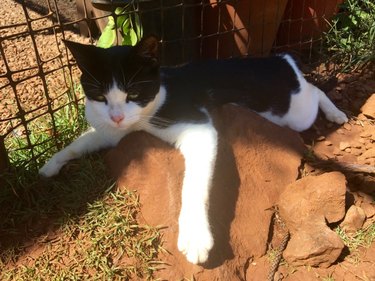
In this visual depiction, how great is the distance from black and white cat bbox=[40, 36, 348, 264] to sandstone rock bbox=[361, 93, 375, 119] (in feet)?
0.64

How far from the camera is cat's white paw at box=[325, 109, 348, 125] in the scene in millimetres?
2324

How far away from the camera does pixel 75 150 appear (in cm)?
190

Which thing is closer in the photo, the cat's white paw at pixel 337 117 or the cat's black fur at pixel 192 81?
the cat's black fur at pixel 192 81

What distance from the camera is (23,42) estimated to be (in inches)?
123

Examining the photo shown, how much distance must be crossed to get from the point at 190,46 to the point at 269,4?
1.80ft

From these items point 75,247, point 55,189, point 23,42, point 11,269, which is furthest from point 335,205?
point 23,42

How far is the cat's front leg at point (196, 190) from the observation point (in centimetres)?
149

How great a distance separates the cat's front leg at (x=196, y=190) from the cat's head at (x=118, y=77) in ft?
0.84

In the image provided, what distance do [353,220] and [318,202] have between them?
18cm

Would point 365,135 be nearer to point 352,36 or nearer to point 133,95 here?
point 352,36

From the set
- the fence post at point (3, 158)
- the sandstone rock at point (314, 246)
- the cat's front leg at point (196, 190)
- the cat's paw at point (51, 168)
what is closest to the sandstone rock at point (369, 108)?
the sandstone rock at point (314, 246)

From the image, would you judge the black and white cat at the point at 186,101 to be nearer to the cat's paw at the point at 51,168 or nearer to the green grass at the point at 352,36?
the cat's paw at the point at 51,168

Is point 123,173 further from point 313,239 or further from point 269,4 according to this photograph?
point 269,4

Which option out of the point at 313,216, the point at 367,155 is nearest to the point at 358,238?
the point at 313,216
